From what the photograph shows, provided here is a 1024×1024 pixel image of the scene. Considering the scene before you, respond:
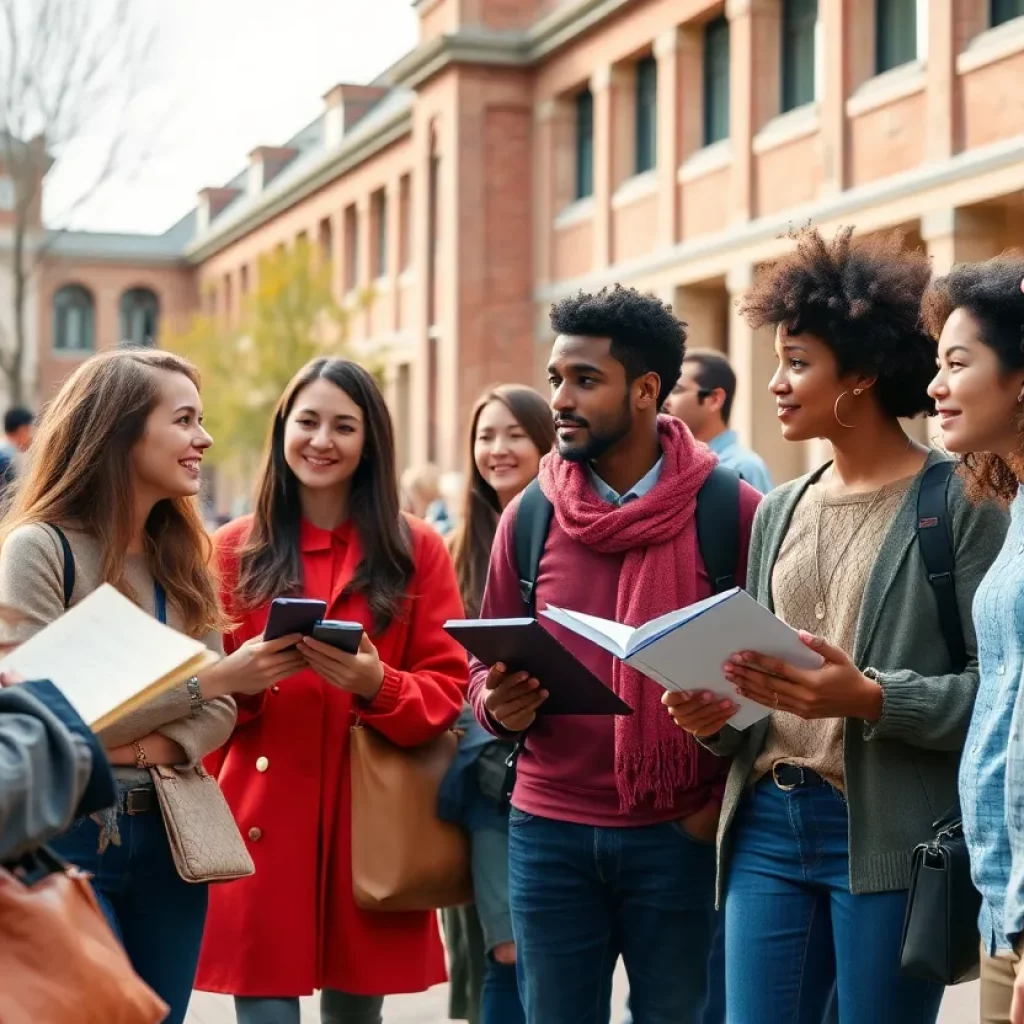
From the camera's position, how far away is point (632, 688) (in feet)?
14.5

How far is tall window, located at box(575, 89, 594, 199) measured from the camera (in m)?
31.2

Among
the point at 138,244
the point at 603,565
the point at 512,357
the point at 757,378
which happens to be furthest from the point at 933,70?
the point at 138,244

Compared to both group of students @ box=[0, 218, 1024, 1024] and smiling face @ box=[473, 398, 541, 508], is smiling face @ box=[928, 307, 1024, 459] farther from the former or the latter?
smiling face @ box=[473, 398, 541, 508]

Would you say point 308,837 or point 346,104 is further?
point 346,104

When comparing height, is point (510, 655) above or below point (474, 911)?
above

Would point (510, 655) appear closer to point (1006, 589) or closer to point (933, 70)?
point (1006, 589)

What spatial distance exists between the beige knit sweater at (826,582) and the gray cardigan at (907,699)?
55 mm

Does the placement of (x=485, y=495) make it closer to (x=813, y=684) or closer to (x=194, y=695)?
(x=194, y=695)

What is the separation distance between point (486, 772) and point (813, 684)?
1.64 meters

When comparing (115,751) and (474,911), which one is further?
(474,911)

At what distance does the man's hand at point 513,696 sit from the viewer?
429cm

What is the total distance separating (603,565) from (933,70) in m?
16.5

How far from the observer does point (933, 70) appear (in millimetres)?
19688

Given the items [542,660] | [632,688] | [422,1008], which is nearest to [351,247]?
[422,1008]
